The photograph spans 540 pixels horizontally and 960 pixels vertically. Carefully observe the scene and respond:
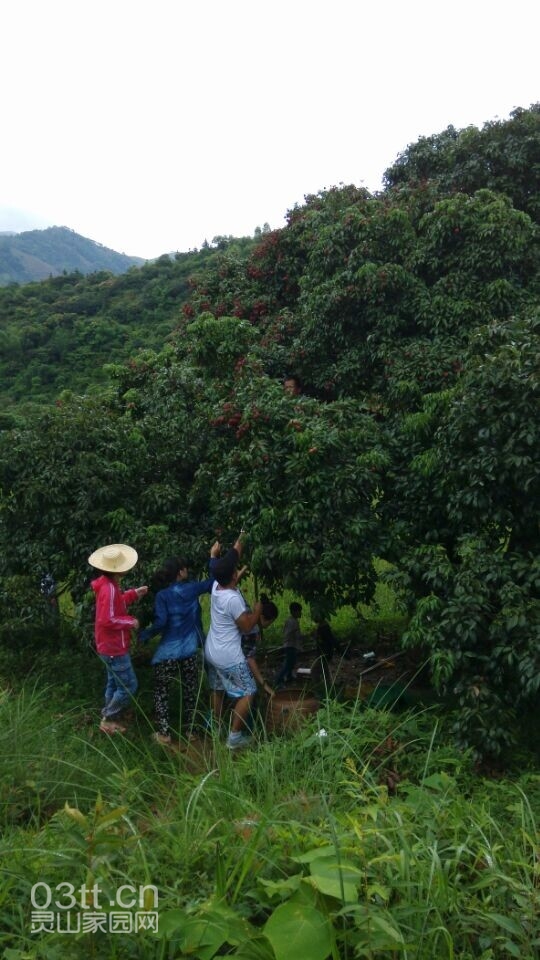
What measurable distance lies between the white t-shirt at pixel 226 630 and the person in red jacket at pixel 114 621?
605 millimetres

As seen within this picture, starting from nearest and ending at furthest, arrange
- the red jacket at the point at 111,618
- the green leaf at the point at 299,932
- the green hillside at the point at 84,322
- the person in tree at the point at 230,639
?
the green leaf at the point at 299,932 → the person in tree at the point at 230,639 → the red jacket at the point at 111,618 → the green hillside at the point at 84,322

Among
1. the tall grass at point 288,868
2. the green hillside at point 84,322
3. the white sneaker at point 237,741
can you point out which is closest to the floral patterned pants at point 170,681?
the white sneaker at point 237,741

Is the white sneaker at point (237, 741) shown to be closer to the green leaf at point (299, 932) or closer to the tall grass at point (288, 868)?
the tall grass at point (288, 868)

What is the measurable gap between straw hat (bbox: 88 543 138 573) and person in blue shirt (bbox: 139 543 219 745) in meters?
0.24

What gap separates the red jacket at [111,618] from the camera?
5423 mm

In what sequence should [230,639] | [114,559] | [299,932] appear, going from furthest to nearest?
[114,559]
[230,639]
[299,932]

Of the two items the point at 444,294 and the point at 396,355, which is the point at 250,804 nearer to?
→ the point at 396,355

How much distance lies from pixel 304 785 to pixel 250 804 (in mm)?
518

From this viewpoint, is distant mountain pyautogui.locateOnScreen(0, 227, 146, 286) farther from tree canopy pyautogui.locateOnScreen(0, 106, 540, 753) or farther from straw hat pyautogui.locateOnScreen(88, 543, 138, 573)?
straw hat pyautogui.locateOnScreen(88, 543, 138, 573)

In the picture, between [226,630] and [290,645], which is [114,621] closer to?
[226,630]

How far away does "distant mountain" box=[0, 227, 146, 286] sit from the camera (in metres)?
87.6

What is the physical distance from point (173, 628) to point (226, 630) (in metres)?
0.61

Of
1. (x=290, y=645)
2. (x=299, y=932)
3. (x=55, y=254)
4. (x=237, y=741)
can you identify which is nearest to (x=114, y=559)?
(x=237, y=741)

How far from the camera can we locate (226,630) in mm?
5273
